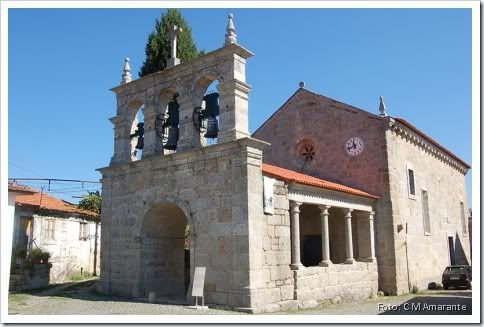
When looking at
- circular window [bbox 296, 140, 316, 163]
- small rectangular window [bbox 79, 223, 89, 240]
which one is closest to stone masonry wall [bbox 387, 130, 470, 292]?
circular window [bbox 296, 140, 316, 163]

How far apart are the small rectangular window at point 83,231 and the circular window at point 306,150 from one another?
10.1 meters

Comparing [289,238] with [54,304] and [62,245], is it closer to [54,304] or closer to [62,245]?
[54,304]

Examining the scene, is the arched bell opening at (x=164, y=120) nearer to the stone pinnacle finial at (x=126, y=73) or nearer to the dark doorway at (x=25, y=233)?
the stone pinnacle finial at (x=126, y=73)

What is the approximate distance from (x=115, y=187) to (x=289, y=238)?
5.80m

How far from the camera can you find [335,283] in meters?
14.4

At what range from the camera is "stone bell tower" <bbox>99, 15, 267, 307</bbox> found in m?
11.5

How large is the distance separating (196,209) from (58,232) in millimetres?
10001

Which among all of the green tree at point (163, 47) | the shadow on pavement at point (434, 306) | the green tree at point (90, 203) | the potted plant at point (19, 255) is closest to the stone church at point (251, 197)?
the shadow on pavement at point (434, 306)

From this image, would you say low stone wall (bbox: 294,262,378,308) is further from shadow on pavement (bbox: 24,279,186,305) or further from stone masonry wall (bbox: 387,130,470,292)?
shadow on pavement (bbox: 24,279,186,305)

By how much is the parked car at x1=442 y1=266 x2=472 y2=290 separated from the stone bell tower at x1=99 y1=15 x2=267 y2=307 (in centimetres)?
1033

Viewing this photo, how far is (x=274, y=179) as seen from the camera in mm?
12398

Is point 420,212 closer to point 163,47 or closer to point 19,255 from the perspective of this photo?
point 163,47

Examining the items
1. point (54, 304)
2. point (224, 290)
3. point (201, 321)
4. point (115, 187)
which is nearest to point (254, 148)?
point (224, 290)

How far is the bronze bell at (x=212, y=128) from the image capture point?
41.0 feet
